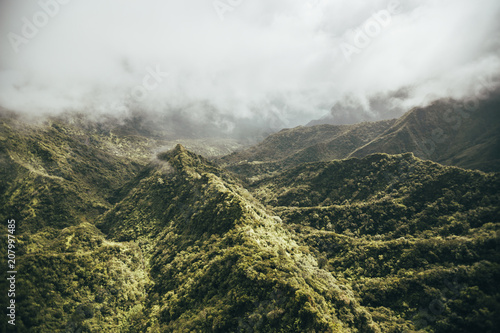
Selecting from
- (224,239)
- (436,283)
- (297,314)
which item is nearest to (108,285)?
(224,239)

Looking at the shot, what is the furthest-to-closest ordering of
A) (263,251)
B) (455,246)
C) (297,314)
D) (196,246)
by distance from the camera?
(196,246)
(455,246)
(263,251)
(297,314)

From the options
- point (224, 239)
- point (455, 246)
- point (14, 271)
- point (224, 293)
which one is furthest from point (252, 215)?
point (14, 271)

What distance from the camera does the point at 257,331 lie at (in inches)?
3927

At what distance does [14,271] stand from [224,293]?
137777 millimetres

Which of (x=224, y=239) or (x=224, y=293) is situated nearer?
(x=224, y=293)

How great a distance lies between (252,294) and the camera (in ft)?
365

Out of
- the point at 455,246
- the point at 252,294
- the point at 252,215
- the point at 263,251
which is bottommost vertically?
the point at 455,246

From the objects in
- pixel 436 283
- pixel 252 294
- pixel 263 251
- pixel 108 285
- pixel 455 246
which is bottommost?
pixel 436 283

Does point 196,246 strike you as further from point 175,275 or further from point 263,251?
point 263,251

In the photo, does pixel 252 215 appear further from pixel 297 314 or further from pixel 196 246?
pixel 297 314

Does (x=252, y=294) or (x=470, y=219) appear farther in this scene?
(x=470, y=219)

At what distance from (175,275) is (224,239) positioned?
51779 mm

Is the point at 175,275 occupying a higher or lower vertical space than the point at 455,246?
higher

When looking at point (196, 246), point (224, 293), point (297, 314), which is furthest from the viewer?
point (196, 246)
